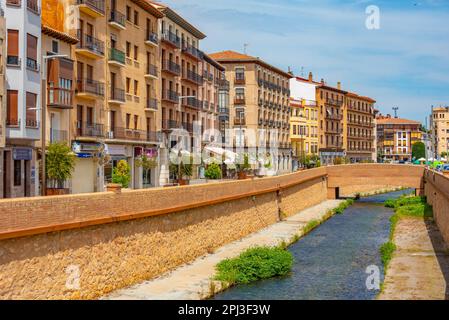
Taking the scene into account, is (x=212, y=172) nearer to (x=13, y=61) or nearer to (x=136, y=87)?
(x=136, y=87)

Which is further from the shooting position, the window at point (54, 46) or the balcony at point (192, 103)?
the balcony at point (192, 103)

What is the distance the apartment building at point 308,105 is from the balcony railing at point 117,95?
69.9m

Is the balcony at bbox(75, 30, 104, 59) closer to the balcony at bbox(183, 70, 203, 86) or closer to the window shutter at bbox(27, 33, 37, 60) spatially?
the window shutter at bbox(27, 33, 37, 60)

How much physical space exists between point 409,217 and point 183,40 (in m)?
29.6

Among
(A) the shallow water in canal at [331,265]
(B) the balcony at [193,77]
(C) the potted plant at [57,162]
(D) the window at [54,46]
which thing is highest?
(B) the balcony at [193,77]

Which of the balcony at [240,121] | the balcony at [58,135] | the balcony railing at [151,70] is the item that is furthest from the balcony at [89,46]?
the balcony at [240,121]

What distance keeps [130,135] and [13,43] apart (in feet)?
62.3

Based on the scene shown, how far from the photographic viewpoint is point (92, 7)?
141 feet

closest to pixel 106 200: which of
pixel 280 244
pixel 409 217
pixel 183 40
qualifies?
pixel 280 244

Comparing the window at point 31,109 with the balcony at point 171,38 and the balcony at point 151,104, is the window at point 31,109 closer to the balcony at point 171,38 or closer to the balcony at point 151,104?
the balcony at point 151,104

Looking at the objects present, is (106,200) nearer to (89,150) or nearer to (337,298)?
(337,298)

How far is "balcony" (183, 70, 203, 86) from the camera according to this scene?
6522cm

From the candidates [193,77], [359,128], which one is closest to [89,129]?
[193,77]

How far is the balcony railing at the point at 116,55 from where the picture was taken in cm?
4669
